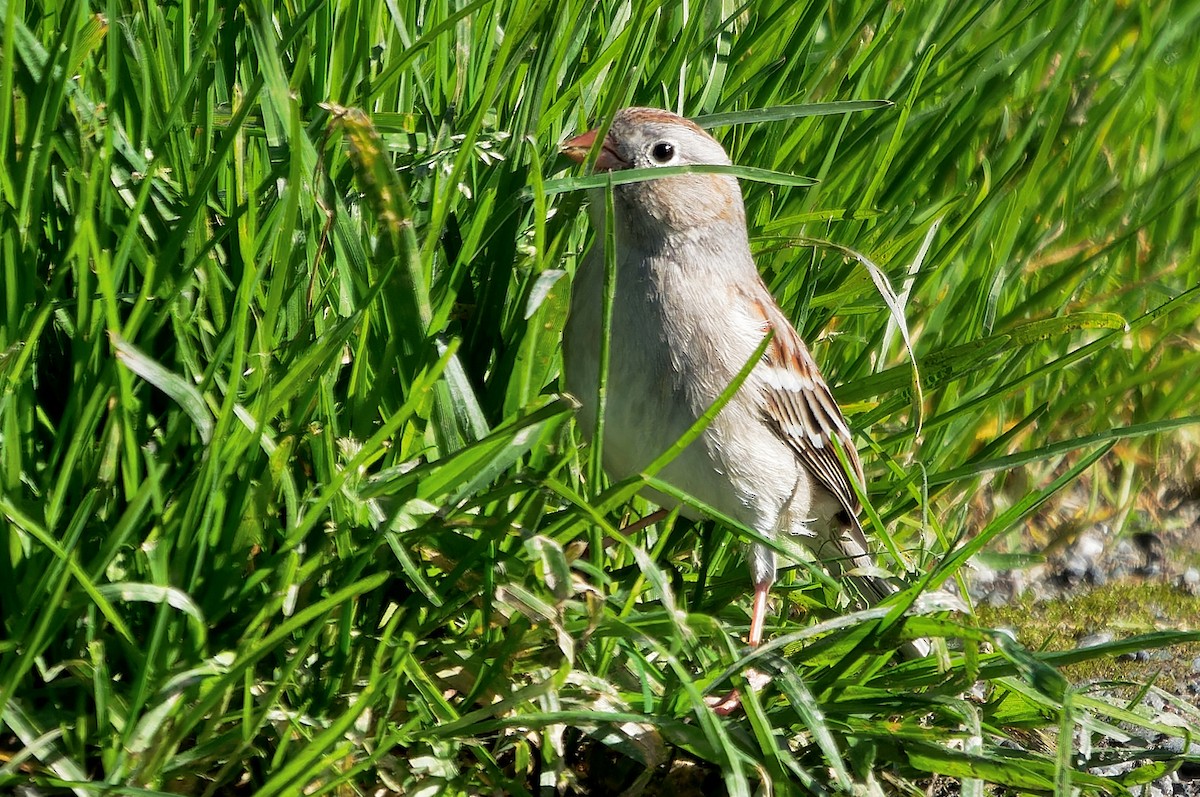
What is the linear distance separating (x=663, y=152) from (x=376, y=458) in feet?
3.24

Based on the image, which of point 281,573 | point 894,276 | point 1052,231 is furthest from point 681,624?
point 1052,231

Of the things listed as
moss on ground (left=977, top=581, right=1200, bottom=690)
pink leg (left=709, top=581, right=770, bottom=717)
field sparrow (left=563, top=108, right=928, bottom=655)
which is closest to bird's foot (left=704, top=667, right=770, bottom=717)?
pink leg (left=709, top=581, right=770, bottom=717)

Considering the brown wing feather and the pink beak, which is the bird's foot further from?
the pink beak

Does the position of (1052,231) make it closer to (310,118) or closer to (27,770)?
(310,118)

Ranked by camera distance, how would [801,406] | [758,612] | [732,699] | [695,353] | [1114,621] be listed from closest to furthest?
[732,699], [695,353], [758,612], [801,406], [1114,621]

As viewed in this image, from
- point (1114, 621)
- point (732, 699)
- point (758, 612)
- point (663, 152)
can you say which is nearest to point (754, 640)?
point (758, 612)

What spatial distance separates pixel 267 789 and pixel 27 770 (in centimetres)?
46

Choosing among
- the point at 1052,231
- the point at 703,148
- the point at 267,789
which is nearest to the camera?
the point at 267,789

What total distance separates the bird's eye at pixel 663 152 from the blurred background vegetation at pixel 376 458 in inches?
5.3

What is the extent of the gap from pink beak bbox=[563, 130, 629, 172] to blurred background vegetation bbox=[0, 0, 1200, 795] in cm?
10

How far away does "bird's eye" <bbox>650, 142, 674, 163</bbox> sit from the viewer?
2986 millimetres

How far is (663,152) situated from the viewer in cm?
300

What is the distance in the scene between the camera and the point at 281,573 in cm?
236

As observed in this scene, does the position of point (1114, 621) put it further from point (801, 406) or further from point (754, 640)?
point (754, 640)
